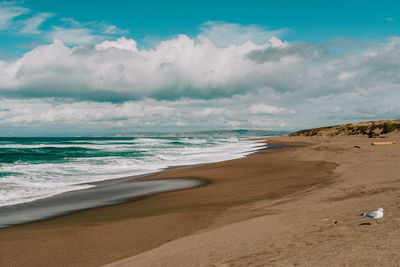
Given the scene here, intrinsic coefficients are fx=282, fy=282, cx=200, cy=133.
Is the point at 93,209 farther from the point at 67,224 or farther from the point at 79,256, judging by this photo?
the point at 79,256

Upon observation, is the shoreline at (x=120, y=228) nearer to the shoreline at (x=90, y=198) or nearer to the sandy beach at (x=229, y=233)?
the sandy beach at (x=229, y=233)

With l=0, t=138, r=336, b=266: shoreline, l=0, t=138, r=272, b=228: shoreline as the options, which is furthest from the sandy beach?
l=0, t=138, r=272, b=228: shoreline

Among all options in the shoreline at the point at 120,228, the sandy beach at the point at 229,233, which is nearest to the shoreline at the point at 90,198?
the shoreline at the point at 120,228

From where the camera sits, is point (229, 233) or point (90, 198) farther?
point (90, 198)

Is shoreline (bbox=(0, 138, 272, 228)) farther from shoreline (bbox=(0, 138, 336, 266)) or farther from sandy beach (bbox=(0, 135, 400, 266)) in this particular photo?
sandy beach (bbox=(0, 135, 400, 266))

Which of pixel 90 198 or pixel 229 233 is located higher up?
pixel 229 233

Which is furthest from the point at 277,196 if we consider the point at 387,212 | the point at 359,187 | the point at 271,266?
the point at 271,266

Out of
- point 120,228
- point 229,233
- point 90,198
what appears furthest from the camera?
point 90,198

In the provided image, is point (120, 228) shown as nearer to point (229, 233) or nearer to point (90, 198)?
point (229, 233)

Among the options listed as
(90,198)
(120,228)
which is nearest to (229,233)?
(120,228)

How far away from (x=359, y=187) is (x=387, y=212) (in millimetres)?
3984

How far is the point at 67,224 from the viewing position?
7965mm

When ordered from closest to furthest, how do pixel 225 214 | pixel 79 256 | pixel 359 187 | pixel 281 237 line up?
pixel 281 237 < pixel 79 256 < pixel 225 214 < pixel 359 187

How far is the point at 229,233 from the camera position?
19.2 ft
